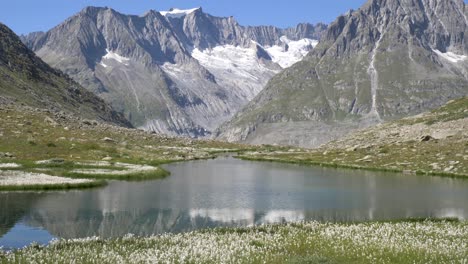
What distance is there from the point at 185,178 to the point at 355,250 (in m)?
53.5

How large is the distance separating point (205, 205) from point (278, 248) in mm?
24227

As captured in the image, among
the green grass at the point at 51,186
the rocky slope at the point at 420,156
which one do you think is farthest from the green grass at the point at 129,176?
the rocky slope at the point at 420,156

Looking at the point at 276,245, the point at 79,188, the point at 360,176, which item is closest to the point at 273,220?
the point at 276,245

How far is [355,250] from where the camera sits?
88.3 ft

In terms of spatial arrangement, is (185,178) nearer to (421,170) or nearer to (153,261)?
(421,170)

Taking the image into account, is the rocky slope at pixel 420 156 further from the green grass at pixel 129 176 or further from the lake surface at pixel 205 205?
the green grass at pixel 129 176

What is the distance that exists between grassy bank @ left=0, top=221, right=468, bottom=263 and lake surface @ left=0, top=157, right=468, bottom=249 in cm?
713

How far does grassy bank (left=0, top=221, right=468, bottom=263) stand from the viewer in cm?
2423

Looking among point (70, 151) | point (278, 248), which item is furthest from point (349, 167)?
point (278, 248)

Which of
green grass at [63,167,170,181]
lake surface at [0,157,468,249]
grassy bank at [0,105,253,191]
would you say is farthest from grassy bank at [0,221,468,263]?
green grass at [63,167,170,181]

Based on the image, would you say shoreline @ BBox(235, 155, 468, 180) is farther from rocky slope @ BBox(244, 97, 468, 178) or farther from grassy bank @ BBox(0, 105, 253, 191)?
grassy bank @ BBox(0, 105, 253, 191)

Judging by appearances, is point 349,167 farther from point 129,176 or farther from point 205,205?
point 205,205

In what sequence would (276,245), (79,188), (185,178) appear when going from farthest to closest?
(185,178) < (79,188) < (276,245)

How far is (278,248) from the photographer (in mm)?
28016
